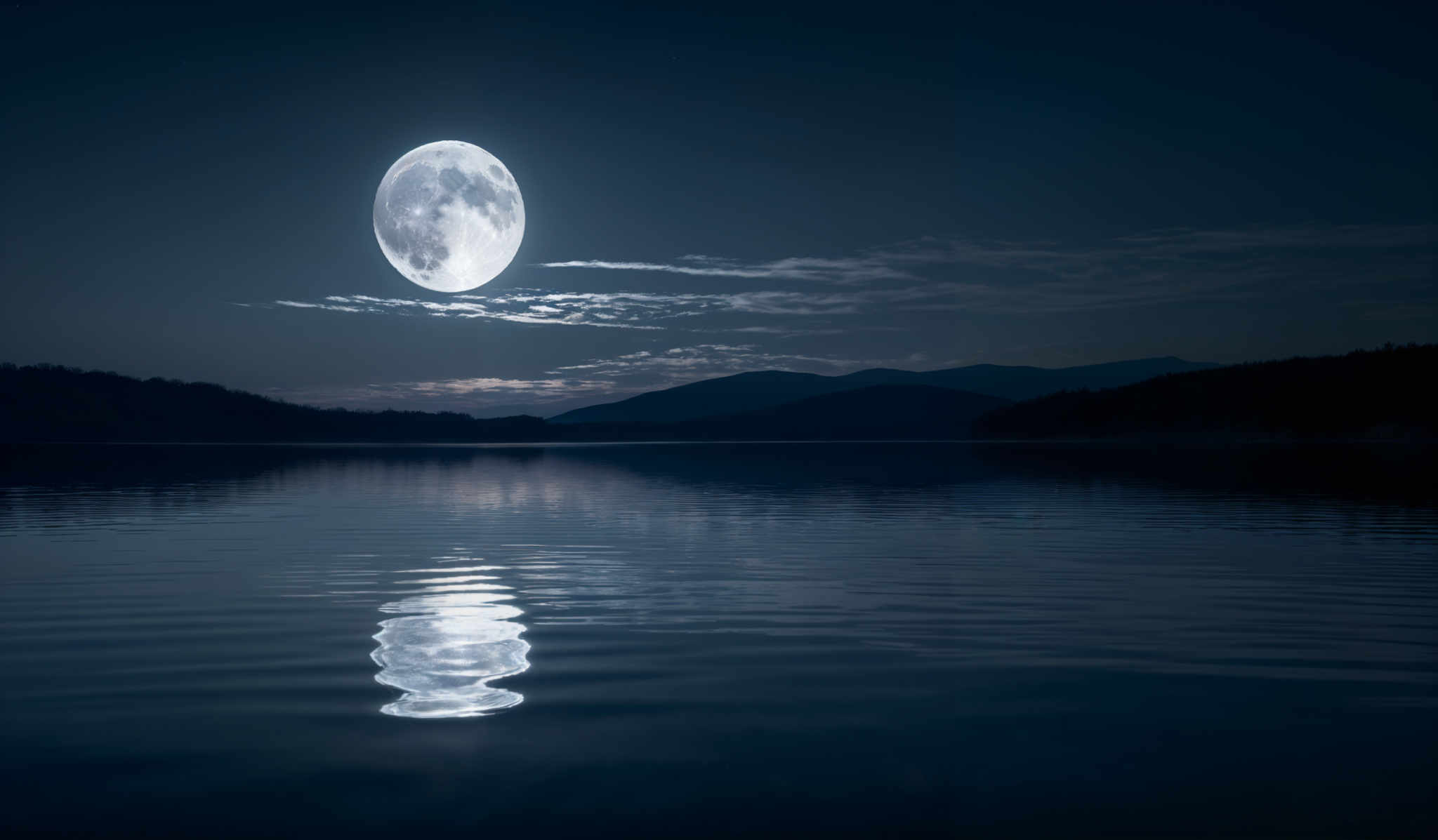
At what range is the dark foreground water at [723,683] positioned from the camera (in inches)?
290

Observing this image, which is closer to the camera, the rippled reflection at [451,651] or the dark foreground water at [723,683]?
the dark foreground water at [723,683]

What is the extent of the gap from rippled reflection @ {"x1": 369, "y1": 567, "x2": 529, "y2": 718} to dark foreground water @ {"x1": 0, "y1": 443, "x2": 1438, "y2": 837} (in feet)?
0.28

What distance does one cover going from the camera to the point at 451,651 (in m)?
12.6

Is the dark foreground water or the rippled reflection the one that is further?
the rippled reflection

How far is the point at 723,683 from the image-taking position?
36.0ft

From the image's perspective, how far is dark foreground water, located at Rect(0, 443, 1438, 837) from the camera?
7.36 metres

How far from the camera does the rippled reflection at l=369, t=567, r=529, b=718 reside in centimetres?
998

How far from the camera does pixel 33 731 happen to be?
9156mm

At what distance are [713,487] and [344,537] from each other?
79.0 ft

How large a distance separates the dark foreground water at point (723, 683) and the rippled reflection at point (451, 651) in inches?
3.4

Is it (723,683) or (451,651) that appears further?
(451,651)

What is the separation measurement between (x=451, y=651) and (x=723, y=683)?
13.3 ft

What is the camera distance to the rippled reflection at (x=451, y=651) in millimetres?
9984

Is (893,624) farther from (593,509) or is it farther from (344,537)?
(593,509)
